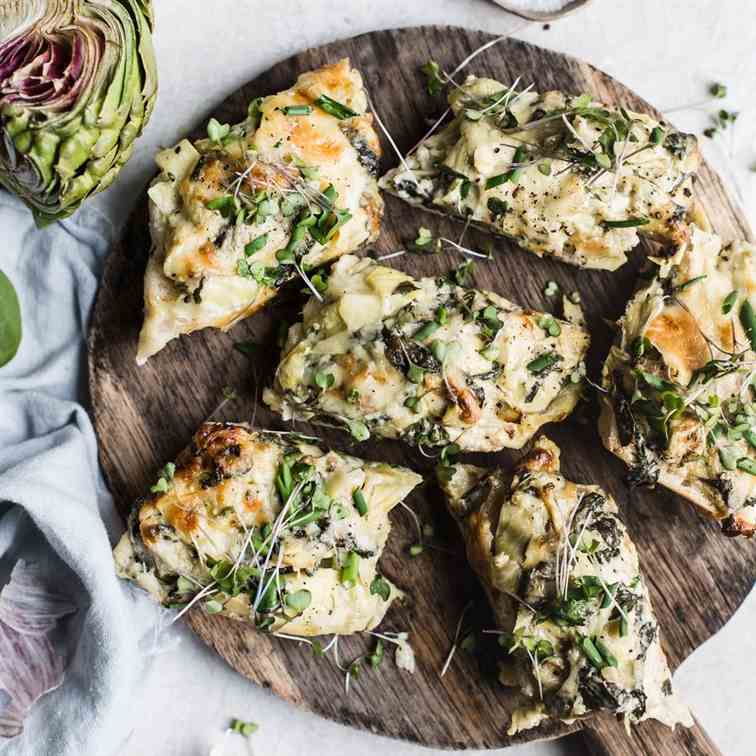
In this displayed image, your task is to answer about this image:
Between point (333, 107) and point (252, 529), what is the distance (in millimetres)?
1423

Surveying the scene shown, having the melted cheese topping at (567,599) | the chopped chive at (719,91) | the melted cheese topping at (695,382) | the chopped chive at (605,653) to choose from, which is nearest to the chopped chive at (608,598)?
the melted cheese topping at (567,599)

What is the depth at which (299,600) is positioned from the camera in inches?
127

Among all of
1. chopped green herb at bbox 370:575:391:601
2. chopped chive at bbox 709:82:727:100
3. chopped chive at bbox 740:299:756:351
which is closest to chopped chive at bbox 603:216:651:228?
chopped chive at bbox 740:299:756:351

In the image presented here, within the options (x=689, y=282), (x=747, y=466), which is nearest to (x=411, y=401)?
(x=689, y=282)

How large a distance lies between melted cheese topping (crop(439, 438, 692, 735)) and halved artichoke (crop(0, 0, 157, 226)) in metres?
1.73

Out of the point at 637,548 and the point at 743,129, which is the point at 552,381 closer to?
the point at 637,548

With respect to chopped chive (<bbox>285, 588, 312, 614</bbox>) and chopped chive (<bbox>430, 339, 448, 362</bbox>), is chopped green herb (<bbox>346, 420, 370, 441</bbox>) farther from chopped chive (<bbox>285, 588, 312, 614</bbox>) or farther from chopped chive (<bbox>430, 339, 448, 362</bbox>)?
chopped chive (<bbox>285, 588, 312, 614</bbox>)

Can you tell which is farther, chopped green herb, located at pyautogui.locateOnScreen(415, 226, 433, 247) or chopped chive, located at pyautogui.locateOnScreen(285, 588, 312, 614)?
chopped green herb, located at pyautogui.locateOnScreen(415, 226, 433, 247)

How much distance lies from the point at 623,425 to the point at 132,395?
5.75 feet

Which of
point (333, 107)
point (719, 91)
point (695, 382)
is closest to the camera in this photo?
point (333, 107)

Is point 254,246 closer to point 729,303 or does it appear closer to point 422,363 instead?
point 422,363

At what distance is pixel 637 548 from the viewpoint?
145 inches

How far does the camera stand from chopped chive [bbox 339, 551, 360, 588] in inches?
131

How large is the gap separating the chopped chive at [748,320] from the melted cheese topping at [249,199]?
4.47 ft
